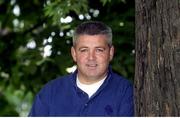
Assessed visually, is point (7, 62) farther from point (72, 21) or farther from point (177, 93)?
point (177, 93)

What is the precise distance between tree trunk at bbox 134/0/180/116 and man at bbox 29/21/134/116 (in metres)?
0.16

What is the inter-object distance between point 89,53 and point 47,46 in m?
2.10

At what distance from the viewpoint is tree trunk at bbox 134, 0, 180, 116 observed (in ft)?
10.3

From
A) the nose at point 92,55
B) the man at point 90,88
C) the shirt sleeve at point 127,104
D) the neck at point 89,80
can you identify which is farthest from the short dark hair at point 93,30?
the shirt sleeve at point 127,104

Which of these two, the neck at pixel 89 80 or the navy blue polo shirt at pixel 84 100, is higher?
the neck at pixel 89 80

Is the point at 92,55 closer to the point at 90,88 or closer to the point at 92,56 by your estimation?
the point at 92,56

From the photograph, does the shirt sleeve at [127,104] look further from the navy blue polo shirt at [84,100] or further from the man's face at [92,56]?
the man's face at [92,56]

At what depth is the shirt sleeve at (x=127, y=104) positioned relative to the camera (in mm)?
3338

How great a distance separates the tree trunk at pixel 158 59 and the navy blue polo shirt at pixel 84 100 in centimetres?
13

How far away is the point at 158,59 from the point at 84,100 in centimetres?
53

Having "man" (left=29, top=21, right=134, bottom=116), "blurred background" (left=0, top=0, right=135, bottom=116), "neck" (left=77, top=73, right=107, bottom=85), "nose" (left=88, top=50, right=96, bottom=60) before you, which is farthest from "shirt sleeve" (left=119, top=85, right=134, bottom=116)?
"blurred background" (left=0, top=0, right=135, bottom=116)

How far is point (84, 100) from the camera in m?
3.39

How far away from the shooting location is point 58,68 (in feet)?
17.4

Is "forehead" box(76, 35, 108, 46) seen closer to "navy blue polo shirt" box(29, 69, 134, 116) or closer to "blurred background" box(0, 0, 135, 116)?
"navy blue polo shirt" box(29, 69, 134, 116)
